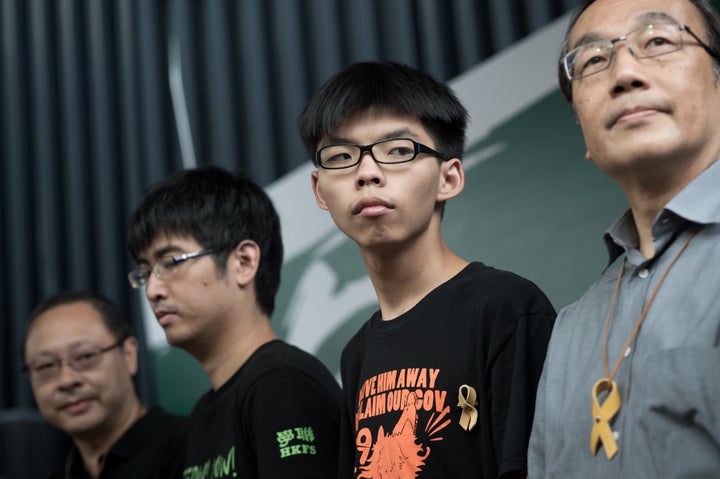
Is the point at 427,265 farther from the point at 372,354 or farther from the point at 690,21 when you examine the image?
the point at 690,21

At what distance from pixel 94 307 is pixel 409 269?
1.48 meters

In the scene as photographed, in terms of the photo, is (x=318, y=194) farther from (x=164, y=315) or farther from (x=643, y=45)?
(x=643, y=45)

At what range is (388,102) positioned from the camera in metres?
1.86

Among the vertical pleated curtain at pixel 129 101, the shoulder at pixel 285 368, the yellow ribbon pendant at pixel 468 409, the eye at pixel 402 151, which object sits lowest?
the yellow ribbon pendant at pixel 468 409

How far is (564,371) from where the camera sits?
1479 mm

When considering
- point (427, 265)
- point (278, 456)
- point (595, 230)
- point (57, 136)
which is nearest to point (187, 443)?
point (278, 456)

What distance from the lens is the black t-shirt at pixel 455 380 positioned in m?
1.56

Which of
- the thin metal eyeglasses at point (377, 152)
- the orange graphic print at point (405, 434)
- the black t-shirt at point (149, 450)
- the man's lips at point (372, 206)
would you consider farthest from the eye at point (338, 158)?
the black t-shirt at point (149, 450)

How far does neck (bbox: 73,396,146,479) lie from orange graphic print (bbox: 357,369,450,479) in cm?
136

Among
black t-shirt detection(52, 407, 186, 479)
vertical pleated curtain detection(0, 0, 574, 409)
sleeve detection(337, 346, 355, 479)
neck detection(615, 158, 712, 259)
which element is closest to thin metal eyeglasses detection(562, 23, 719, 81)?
neck detection(615, 158, 712, 259)

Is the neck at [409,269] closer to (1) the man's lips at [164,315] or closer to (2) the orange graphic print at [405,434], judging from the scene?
(2) the orange graphic print at [405,434]

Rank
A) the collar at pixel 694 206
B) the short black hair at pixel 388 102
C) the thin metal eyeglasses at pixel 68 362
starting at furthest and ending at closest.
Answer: the thin metal eyeglasses at pixel 68 362 < the short black hair at pixel 388 102 < the collar at pixel 694 206

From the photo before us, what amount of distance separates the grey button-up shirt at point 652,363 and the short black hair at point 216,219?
1005 millimetres

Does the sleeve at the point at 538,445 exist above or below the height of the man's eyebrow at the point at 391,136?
below
